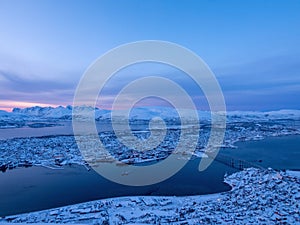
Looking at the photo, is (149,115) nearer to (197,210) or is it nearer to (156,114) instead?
(156,114)

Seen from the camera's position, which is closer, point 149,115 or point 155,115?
point 149,115

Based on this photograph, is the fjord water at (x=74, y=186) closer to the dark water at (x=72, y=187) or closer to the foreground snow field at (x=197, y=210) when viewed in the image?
the dark water at (x=72, y=187)

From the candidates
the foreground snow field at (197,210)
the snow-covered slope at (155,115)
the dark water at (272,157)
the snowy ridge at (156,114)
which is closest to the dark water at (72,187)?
the foreground snow field at (197,210)

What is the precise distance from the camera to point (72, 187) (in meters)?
5.84

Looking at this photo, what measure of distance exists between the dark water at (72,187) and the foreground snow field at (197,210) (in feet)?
2.16

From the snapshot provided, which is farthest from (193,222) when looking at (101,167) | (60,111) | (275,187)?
(60,111)

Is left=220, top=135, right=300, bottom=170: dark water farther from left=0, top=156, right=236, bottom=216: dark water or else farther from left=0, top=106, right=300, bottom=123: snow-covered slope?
left=0, top=106, right=300, bottom=123: snow-covered slope

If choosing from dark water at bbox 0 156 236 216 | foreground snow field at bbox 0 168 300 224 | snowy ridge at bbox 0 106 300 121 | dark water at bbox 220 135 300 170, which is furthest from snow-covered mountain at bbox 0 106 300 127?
foreground snow field at bbox 0 168 300 224

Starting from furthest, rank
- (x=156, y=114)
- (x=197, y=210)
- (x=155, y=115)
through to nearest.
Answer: (x=156, y=114)
(x=155, y=115)
(x=197, y=210)

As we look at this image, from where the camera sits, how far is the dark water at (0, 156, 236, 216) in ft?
16.2

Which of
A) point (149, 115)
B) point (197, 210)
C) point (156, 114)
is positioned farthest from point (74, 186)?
point (156, 114)

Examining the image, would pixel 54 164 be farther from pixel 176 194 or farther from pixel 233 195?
pixel 233 195

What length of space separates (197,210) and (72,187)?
3331 mm

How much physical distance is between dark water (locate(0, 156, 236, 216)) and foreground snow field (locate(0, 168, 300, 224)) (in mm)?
659
